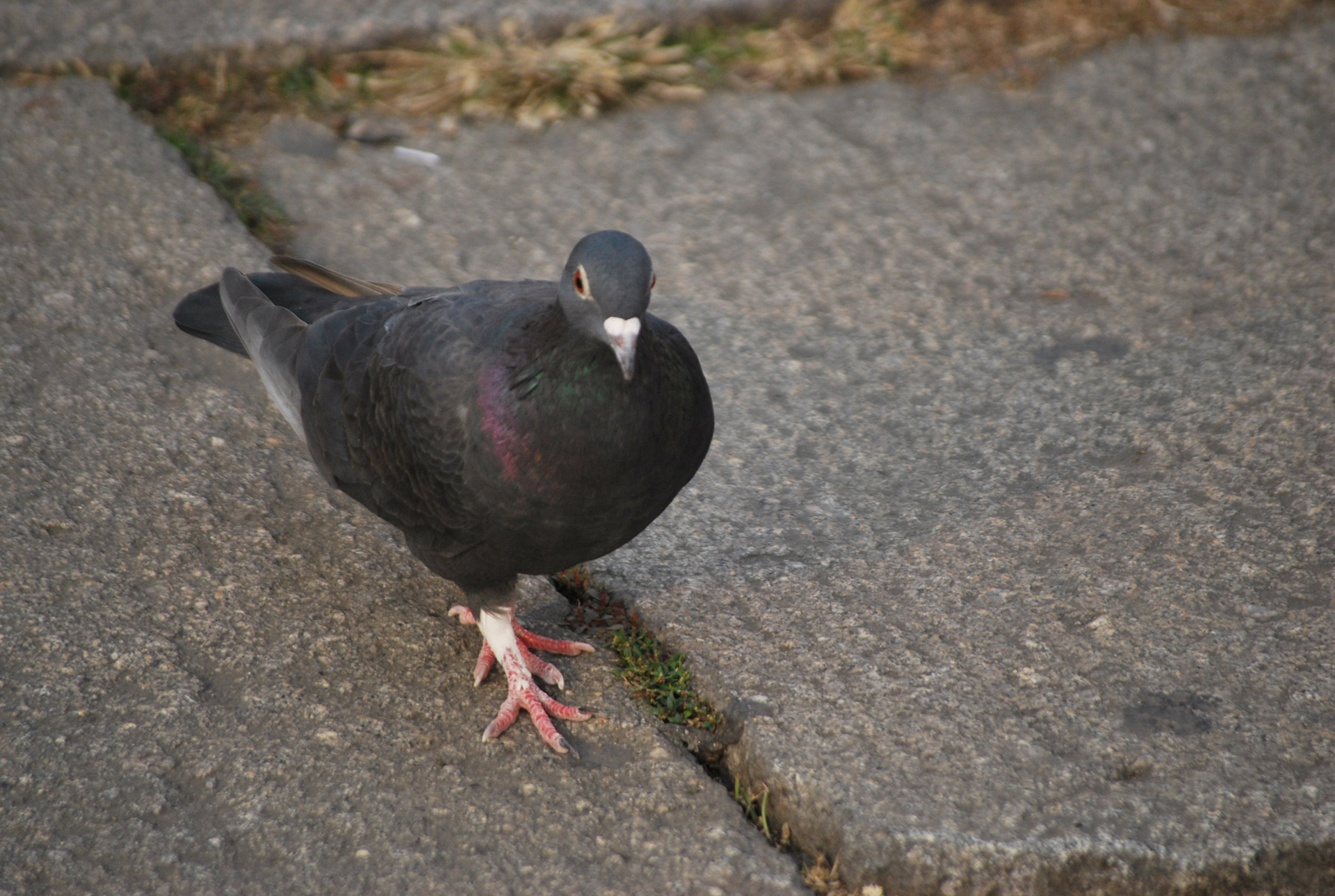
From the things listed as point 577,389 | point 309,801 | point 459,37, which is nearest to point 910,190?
point 459,37

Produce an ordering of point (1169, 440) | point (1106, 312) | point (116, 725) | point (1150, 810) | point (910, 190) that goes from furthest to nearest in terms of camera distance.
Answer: point (910, 190) < point (1106, 312) < point (1169, 440) < point (116, 725) < point (1150, 810)

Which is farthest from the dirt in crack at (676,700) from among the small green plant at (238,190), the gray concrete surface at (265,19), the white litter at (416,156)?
the gray concrete surface at (265,19)

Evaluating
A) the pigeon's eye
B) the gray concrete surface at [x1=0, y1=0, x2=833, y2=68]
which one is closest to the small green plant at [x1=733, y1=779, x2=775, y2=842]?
the pigeon's eye

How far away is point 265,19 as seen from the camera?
16.5 feet

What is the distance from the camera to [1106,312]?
399 centimetres

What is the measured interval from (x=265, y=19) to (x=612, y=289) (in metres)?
3.55

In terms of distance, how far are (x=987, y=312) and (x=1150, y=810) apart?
82.6 inches

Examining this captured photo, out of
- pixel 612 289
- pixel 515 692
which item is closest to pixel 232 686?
pixel 515 692

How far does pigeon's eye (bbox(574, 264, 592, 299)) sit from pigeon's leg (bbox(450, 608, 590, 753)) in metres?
0.85

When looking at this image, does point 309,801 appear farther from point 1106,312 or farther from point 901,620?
point 1106,312

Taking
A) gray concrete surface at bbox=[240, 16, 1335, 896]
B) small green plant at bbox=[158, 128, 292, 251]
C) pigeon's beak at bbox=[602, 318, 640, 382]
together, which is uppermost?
pigeon's beak at bbox=[602, 318, 640, 382]

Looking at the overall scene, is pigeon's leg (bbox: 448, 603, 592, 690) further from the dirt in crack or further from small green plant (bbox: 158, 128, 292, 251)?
small green plant (bbox: 158, 128, 292, 251)

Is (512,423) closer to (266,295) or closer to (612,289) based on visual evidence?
(612,289)

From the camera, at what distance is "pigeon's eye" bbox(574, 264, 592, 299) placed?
2.35m
